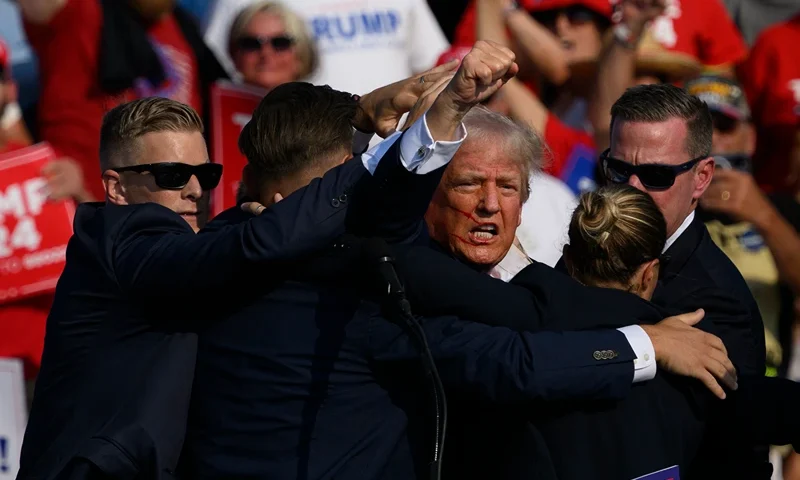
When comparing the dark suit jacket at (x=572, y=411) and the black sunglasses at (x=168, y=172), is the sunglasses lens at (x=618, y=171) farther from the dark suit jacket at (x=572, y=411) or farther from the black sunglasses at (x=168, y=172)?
the black sunglasses at (x=168, y=172)

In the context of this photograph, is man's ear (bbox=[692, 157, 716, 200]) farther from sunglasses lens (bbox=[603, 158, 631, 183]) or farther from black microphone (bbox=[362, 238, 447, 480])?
black microphone (bbox=[362, 238, 447, 480])

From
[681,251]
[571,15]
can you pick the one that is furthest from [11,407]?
[571,15]

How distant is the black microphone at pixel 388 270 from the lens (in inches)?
111

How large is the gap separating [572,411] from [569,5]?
4.34 m

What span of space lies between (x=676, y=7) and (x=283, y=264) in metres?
4.75

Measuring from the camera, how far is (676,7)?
7.29m

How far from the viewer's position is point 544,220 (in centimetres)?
609

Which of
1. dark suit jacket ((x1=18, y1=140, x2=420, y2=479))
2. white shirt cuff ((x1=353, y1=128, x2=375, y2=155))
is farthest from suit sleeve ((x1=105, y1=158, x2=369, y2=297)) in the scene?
white shirt cuff ((x1=353, y1=128, x2=375, y2=155))

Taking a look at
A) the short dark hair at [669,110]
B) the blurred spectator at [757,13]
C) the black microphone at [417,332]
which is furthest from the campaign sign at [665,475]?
the blurred spectator at [757,13]

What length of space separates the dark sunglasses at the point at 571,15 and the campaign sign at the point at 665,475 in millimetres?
4307

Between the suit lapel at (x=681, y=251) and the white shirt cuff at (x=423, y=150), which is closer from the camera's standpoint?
the white shirt cuff at (x=423, y=150)

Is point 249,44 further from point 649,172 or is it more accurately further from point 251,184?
point 251,184

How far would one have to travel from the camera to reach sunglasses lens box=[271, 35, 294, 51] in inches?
270

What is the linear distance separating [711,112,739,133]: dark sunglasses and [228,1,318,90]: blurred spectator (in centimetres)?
199
